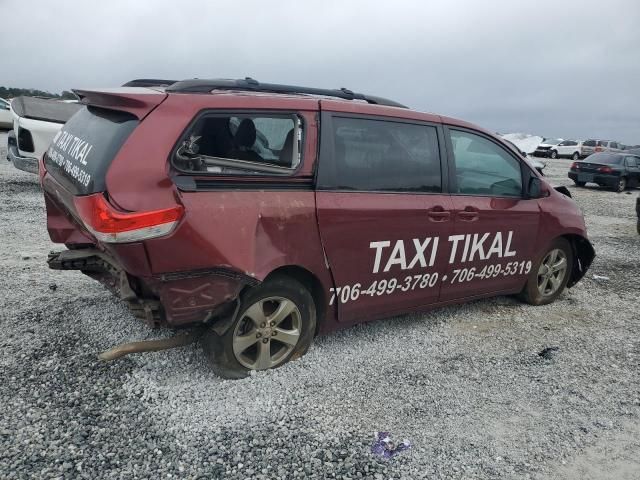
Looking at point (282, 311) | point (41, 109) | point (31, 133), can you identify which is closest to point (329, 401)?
point (282, 311)

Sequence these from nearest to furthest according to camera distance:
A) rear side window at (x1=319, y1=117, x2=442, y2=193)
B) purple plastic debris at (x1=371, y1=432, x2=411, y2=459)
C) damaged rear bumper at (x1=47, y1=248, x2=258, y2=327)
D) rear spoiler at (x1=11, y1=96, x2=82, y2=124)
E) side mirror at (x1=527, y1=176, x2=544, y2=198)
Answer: purple plastic debris at (x1=371, y1=432, x2=411, y2=459) → damaged rear bumper at (x1=47, y1=248, x2=258, y2=327) → rear side window at (x1=319, y1=117, x2=442, y2=193) → side mirror at (x1=527, y1=176, x2=544, y2=198) → rear spoiler at (x1=11, y1=96, x2=82, y2=124)

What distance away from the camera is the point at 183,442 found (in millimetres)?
2834

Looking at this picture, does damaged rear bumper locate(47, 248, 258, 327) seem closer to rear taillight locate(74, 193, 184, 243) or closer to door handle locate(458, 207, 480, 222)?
rear taillight locate(74, 193, 184, 243)

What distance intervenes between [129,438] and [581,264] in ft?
15.4

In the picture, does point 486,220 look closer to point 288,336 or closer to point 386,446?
point 288,336

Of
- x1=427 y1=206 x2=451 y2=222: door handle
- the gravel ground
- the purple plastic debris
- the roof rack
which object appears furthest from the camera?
x1=427 y1=206 x2=451 y2=222: door handle

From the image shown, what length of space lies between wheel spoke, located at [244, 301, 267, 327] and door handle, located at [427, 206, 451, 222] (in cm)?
148

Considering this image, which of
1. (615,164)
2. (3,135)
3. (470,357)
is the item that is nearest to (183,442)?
(470,357)

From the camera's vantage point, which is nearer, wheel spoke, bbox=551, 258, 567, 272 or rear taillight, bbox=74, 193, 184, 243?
rear taillight, bbox=74, 193, 184, 243

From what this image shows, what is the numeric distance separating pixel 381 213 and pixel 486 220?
117 centimetres

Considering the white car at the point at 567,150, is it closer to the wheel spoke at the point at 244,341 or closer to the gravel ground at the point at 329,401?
the gravel ground at the point at 329,401

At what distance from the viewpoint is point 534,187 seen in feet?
15.9

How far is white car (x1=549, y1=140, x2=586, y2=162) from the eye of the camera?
37281 millimetres

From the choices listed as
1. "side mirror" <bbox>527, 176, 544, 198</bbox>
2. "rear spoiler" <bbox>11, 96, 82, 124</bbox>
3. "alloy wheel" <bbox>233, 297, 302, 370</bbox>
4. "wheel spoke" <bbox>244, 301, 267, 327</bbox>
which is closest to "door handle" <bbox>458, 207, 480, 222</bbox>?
"side mirror" <bbox>527, 176, 544, 198</bbox>
